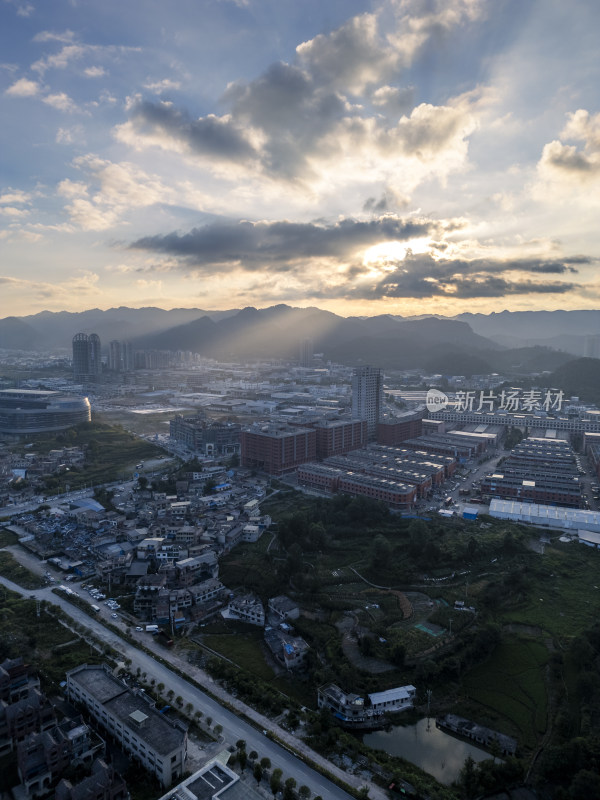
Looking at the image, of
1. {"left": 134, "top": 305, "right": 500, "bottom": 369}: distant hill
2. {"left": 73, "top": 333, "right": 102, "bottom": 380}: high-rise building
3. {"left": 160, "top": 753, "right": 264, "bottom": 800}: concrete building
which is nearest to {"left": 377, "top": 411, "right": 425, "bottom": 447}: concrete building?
{"left": 160, "top": 753, "right": 264, "bottom": 800}: concrete building

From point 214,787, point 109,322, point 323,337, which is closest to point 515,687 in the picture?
point 214,787

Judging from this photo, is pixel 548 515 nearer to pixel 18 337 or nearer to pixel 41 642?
pixel 41 642

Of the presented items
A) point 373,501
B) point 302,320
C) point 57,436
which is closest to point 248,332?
point 302,320

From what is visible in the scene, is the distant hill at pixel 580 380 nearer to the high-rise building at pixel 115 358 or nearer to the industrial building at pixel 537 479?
the industrial building at pixel 537 479

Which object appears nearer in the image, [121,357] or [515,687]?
[515,687]

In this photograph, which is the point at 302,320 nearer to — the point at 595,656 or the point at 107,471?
the point at 107,471

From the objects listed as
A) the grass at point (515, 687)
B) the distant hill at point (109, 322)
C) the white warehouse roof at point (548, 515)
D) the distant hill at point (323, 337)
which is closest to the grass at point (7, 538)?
the grass at point (515, 687)
